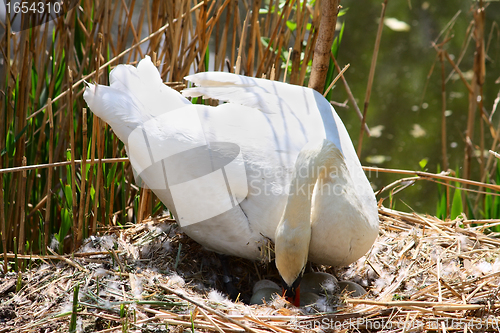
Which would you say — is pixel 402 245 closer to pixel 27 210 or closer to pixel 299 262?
pixel 299 262

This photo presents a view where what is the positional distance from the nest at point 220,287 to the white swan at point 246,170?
11.4 inches

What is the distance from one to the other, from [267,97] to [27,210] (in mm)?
1772

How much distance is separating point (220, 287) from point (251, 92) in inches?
45.4

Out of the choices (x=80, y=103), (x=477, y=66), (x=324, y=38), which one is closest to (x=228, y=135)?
(x=324, y=38)

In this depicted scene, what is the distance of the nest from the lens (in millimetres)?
2256

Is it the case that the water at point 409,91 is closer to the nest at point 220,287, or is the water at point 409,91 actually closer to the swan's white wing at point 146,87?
the nest at point 220,287

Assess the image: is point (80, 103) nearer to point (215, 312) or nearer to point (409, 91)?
point (215, 312)

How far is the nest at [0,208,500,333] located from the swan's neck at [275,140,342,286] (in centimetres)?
19

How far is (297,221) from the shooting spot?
255cm

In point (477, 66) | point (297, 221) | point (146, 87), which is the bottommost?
point (297, 221)

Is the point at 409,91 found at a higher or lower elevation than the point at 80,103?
higher

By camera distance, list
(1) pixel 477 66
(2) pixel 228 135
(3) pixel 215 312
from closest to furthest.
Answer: (3) pixel 215 312 → (2) pixel 228 135 → (1) pixel 477 66

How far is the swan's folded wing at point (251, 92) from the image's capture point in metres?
2.99

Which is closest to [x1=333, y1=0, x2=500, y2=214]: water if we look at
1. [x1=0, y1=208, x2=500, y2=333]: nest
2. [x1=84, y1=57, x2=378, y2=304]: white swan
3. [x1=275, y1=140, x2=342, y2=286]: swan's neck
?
[x1=0, y1=208, x2=500, y2=333]: nest
